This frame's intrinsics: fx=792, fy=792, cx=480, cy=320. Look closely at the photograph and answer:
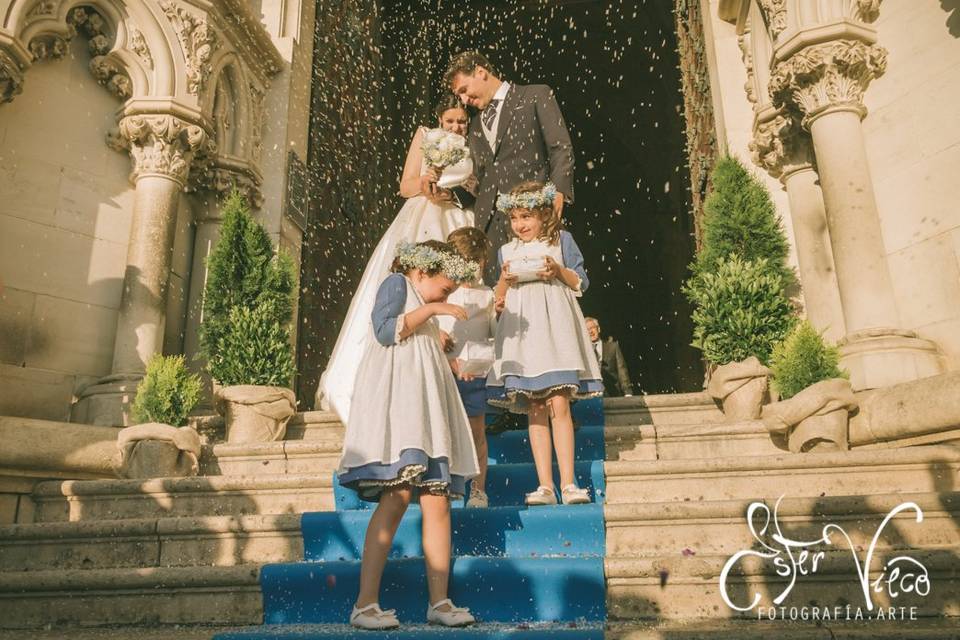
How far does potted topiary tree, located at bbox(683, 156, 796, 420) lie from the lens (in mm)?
5297

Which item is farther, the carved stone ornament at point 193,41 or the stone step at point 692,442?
the carved stone ornament at point 193,41

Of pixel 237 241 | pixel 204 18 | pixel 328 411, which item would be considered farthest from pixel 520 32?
pixel 328 411

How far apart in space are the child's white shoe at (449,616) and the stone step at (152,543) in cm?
100

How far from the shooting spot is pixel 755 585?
9.64ft

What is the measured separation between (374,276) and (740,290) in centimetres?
272

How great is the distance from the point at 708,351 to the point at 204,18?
17.6 feet

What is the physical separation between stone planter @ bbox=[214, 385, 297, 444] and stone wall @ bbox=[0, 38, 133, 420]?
1.45 meters

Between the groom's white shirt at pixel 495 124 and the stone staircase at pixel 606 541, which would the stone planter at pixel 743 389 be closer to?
the stone staircase at pixel 606 541

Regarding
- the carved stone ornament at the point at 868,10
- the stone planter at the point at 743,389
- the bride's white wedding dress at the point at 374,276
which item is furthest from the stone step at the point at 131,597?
the carved stone ornament at the point at 868,10

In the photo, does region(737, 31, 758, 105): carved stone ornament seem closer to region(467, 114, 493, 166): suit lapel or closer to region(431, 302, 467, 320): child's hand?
region(467, 114, 493, 166): suit lapel

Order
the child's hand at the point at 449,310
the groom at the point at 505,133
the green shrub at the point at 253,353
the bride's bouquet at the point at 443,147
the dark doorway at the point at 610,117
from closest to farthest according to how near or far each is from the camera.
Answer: the child's hand at the point at 449,310
the bride's bouquet at the point at 443,147
the groom at the point at 505,133
the green shrub at the point at 253,353
the dark doorway at the point at 610,117

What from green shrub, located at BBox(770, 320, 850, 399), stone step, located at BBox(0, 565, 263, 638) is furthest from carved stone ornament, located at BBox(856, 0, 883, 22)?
stone step, located at BBox(0, 565, 263, 638)

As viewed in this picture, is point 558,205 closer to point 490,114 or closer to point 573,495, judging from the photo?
point 490,114

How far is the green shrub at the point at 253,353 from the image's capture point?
6.29 meters
